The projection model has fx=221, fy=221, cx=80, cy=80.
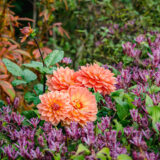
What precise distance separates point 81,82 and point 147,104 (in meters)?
0.31

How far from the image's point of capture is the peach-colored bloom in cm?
90

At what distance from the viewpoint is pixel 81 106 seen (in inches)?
37.4

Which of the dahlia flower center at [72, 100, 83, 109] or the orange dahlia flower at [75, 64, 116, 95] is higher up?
the orange dahlia flower at [75, 64, 116, 95]

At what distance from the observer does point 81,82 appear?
40.9 inches

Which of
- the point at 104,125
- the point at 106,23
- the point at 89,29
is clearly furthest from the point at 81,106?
the point at 89,29

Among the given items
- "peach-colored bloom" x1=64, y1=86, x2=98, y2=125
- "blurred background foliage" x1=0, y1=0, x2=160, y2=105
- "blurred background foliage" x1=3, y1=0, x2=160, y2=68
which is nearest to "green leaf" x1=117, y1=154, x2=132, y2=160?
"peach-colored bloom" x1=64, y1=86, x2=98, y2=125

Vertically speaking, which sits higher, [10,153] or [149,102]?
[149,102]

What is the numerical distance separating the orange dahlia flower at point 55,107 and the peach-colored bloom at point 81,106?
0.03 m

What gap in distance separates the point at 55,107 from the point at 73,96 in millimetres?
105

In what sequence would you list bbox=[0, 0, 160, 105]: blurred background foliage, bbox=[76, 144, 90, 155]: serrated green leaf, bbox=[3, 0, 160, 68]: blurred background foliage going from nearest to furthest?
bbox=[76, 144, 90, 155]: serrated green leaf → bbox=[0, 0, 160, 105]: blurred background foliage → bbox=[3, 0, 160, 68]: blurred background foliage

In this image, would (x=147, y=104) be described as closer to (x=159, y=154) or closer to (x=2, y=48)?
(x=159, y=154)

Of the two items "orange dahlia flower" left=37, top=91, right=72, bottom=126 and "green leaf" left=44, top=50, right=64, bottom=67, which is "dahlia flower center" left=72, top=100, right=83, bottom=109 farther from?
"green leaf" left=44, top=50, right=64, bottom=67

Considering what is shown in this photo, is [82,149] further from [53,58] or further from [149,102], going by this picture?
[53,58]

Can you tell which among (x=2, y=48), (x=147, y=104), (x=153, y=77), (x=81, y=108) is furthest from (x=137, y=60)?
(x=2, y=48)
